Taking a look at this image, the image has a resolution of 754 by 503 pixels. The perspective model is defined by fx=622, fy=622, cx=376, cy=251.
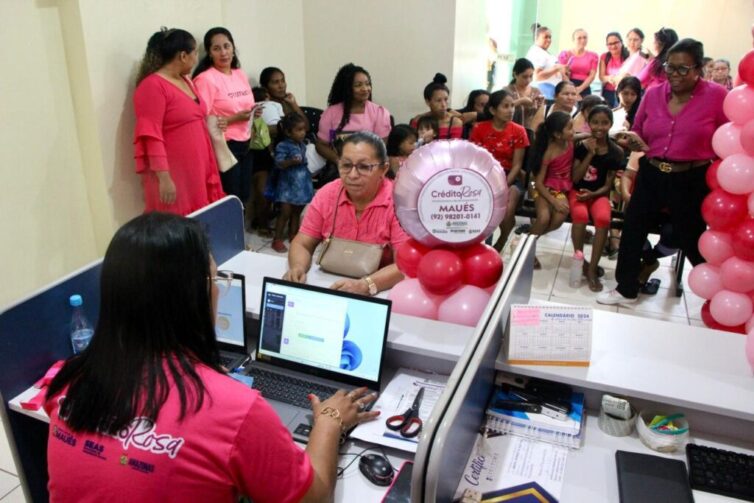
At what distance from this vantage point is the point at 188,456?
1090 mm

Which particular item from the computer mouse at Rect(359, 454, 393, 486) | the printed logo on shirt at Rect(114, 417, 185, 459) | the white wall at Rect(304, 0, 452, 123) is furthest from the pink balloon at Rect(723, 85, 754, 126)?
the printed logo on shirt at Rect(114, 417, 185, 459)

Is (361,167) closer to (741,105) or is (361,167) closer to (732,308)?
(741,105)

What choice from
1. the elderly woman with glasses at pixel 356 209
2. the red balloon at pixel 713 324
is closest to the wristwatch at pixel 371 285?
the elderly woman with glasses at pixel 356 209

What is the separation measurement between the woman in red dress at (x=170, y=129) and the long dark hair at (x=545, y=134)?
6.78ft

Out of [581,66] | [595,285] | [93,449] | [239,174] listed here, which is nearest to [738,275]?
[595,285]

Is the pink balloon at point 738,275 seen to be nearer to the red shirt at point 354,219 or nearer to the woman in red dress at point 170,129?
the red shirt at point 354,219

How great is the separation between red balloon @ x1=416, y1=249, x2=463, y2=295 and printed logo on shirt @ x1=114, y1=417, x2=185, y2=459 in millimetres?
992

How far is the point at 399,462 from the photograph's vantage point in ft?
5.16

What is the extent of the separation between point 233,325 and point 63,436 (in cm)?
84

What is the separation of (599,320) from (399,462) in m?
0.78

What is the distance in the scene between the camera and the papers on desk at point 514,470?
1.47 m

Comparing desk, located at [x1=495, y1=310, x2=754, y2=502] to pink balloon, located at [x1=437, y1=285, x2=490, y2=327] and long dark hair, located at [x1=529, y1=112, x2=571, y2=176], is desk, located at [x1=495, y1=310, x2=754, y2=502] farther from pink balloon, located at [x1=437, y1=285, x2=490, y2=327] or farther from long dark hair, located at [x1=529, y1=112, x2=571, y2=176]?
long dark hair, located at [x1=529, y1=112, x2=571, y2=176]

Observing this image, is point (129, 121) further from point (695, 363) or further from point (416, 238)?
point (695, 363)

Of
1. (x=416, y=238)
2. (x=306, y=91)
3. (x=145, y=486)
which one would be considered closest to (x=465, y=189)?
(x=416, y=238)
